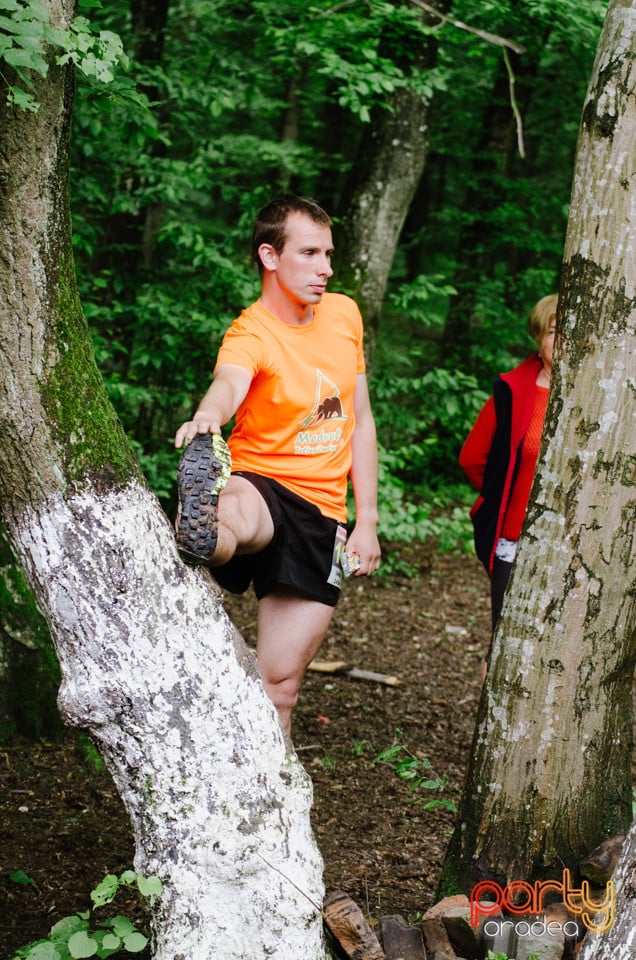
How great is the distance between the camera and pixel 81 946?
239 centimetres

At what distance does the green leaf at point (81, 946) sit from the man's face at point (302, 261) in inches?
83.8

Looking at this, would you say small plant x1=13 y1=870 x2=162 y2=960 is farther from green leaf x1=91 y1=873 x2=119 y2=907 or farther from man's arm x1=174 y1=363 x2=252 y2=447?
man's arm x1=174 y1=363 x2=252 y2=447

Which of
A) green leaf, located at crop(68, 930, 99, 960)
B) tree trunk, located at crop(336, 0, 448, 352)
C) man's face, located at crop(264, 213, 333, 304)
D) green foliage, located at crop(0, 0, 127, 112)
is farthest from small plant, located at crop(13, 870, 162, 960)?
tree trunk, located at crop(336, 0, 448, 352)

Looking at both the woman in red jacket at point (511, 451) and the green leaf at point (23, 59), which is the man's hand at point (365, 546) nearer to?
the woman in red jacket at point (511, 451)

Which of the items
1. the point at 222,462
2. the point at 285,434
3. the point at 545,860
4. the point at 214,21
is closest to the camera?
the point at 222,462

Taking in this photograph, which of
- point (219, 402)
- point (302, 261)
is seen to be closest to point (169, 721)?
point (219, 402)

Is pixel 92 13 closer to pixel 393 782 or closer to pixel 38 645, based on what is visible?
pixel 38 645

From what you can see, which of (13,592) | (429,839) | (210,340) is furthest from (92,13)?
(429,839)

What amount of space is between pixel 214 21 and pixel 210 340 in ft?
15.9

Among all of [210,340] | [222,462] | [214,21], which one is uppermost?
[214,21]

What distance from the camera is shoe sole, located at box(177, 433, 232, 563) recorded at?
2393 mm

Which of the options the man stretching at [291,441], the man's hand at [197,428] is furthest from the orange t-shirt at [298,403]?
the man's hand at [197,428]

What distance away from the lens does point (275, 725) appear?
269 cm

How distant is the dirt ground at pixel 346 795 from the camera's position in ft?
10.7
